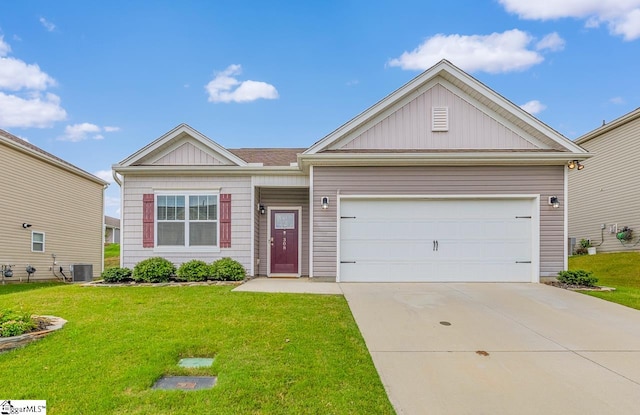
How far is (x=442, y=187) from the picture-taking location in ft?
28.5

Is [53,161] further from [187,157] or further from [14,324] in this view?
[14,324]

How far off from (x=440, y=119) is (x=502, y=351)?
6.40 m

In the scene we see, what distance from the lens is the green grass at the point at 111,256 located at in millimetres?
21109

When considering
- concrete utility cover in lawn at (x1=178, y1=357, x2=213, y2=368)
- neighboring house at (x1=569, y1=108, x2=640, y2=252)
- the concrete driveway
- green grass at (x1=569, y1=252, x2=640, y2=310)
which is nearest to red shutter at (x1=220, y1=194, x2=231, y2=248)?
the concrete driveway

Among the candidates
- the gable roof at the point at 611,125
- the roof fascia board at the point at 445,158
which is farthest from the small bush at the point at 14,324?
the gable roof at the point at 611,125

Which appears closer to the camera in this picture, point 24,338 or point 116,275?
point 24,338

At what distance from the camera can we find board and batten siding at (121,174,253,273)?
9.48 m

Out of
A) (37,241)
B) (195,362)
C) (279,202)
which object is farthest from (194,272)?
(37,241)

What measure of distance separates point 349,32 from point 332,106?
3.37 meters

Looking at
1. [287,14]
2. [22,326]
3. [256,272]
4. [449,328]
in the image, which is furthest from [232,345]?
[287,14]

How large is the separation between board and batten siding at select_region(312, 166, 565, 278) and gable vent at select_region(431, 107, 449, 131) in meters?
1.11

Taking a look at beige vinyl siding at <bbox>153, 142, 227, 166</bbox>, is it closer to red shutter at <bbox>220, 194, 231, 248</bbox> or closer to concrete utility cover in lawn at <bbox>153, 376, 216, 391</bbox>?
red shutter at <bbox>220, 194, 231, 248</bbox>

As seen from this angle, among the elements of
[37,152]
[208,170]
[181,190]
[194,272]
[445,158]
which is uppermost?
[37,152]

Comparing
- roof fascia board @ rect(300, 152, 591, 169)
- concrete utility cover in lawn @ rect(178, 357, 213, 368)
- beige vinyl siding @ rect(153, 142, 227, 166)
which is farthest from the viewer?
beige vinyl siding @ rect(153, 142, 227, 166)
